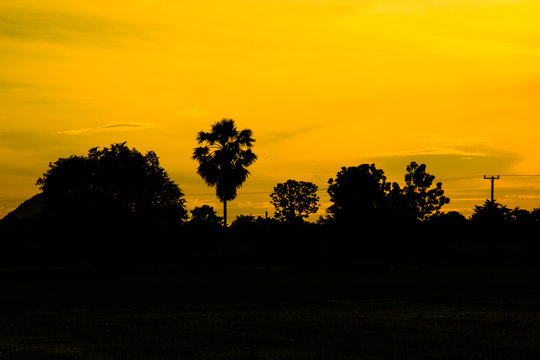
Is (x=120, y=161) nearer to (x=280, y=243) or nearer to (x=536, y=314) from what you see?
(x=280, y=243)

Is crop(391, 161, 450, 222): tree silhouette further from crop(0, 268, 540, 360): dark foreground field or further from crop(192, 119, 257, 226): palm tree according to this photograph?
crop(0, 268, 540, 360): dark foreground field

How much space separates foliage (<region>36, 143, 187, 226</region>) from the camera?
80375 mm

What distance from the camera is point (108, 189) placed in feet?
271

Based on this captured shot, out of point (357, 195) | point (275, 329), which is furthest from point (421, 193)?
point (275, 329)

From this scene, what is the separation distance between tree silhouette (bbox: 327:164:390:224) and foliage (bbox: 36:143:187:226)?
112ft

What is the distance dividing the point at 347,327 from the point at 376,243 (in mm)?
89641

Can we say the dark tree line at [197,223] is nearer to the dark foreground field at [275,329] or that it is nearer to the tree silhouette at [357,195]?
the tree silhouette at [357,195]

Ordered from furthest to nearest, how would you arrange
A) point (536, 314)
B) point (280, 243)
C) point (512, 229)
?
1. point (512, 229)
2. point (280, 243)
3. point (536, 314)

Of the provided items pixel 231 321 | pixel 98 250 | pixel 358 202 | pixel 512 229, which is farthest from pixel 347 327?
pixel 512 229

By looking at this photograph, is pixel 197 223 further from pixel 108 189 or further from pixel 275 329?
pixel 275 329

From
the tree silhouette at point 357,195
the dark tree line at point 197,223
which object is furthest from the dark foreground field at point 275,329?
the tree silhouette at point 357,195

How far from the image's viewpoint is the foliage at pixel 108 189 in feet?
264

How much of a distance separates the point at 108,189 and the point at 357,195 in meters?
42.4

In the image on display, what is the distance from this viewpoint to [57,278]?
6006cm
